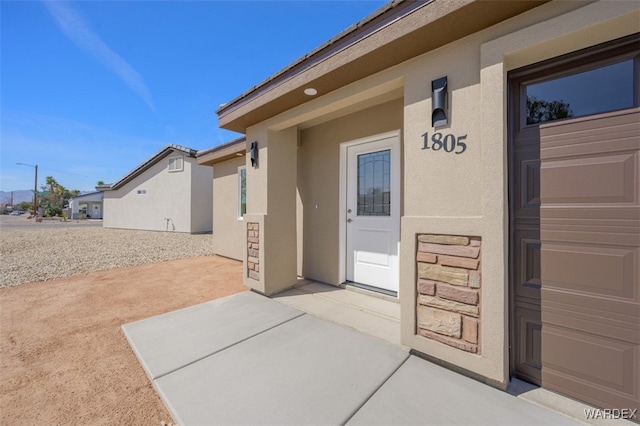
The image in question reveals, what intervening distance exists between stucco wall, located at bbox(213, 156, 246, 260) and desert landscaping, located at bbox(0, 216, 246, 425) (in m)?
0.51

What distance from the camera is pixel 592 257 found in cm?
172

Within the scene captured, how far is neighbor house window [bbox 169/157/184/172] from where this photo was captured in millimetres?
13312

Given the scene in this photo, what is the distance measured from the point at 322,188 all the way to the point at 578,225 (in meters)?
3.31

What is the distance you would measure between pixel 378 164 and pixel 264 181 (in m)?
1.88

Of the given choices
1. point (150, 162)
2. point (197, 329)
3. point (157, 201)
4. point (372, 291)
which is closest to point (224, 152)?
point (197, 329)

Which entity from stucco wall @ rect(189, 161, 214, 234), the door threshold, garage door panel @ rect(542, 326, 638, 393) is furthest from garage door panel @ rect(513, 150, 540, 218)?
stucco wall @ rect(189, 161, 214, 234)

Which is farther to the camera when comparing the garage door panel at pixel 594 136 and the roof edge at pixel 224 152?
the roof edge at pixel 224 152

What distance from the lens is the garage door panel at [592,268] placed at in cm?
161

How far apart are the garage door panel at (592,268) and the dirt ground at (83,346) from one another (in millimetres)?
3008

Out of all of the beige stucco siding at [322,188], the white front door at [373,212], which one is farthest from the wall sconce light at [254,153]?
the white front door at [373,212]

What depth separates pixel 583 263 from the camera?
68.9 inches

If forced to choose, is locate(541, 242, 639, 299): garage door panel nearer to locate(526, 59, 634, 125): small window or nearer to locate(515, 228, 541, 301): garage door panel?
locate(515, 228, 541, 301): garage door panel

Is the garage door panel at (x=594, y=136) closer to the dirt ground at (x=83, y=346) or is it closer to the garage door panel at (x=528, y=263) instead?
the garage door panel at (x=528, y=263)

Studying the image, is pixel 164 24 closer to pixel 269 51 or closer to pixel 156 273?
pixel 269 51
